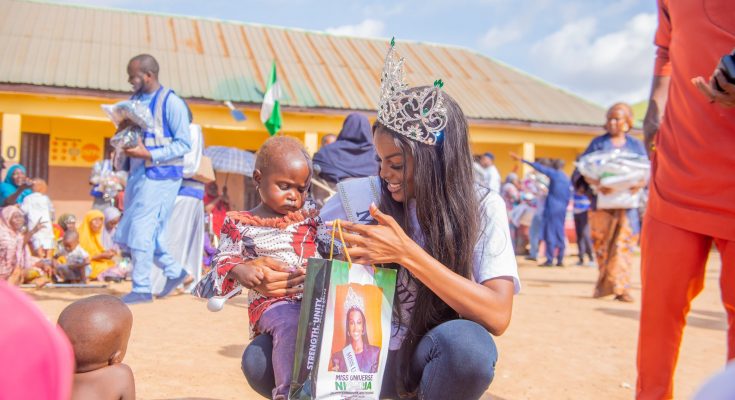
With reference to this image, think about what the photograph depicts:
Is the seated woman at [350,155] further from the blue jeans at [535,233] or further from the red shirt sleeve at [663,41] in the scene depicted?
the blue jeans at [535,233]

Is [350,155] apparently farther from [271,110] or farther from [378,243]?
[271,110]

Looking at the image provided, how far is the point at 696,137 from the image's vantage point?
2.42 meters

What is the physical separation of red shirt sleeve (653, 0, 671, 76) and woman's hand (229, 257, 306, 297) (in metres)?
1.82

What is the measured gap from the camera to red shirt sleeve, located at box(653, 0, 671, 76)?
8.99 feet

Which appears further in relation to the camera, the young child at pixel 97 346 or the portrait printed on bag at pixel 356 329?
the portrait printed on bag at pixel 356 329

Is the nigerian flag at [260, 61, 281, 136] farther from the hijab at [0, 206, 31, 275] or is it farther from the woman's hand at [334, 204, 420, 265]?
the woman's hand at [334, 204, 420, 265]

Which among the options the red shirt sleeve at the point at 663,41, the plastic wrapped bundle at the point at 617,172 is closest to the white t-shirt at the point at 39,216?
the plastic wrapped bundle at the point at 617,172

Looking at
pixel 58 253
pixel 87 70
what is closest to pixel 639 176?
pixel 58 253

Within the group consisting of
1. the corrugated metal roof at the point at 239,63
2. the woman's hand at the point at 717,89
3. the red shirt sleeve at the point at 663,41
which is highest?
the corrugated metal roof at the point at 239,63

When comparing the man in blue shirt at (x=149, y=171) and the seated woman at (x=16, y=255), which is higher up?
the man in blue shirt at (x=149, y=171)

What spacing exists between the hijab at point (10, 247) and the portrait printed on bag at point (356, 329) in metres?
5.70

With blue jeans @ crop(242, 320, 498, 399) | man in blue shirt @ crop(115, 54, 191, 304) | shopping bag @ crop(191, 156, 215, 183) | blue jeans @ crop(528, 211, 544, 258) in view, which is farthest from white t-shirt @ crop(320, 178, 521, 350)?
blue jeans @ crop(528, 211, 544, 258)

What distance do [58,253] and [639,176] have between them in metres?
6.63

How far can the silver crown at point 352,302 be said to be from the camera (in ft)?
6.96
